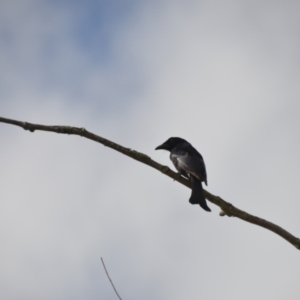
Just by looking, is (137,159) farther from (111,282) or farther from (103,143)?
(111,282)

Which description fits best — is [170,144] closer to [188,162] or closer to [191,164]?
[188,162]

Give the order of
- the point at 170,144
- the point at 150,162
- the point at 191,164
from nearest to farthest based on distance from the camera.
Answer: the point at 150,162
the point at 191,164
the point at 170,144

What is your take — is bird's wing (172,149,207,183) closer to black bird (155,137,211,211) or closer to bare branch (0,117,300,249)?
black bird (155,137,211,211)

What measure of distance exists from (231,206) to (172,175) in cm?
72

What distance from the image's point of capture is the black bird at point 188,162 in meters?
4.86

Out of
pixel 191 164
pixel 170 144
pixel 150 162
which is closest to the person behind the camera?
pixel 150 162

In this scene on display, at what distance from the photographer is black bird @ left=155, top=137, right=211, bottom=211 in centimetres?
486

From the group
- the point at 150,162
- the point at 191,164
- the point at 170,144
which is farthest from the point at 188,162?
the point at 150,162

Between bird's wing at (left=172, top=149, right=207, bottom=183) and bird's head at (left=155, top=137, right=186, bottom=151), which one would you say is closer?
bird's wing at (left=172, top=149, right=207, bottom=183)

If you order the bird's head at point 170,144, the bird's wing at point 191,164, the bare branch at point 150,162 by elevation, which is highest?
the bird's head at point 170,144

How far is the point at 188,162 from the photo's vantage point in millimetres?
6262

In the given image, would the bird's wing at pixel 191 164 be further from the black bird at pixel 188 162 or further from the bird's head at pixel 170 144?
the bird's head at pixel 170 144

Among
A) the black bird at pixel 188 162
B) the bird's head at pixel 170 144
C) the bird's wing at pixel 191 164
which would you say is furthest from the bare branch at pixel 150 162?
the bird's head at pixel 170 144

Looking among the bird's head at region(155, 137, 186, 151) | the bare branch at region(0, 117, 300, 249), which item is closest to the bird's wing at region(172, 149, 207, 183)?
the bird's head at region(155, 137, 186, 151)
